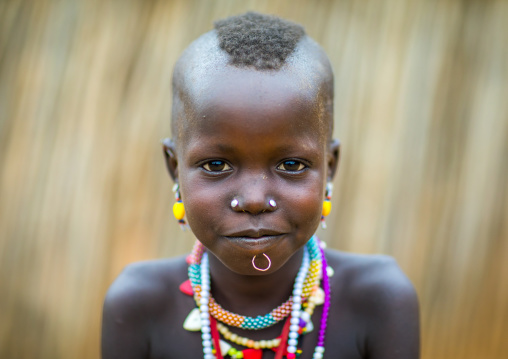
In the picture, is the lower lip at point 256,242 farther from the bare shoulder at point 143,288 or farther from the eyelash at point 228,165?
the bare shoulder at point 143,288

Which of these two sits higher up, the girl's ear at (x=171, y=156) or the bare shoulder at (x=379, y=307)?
the girl's ear at (x=171, y=156)

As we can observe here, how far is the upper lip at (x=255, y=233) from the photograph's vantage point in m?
1.40

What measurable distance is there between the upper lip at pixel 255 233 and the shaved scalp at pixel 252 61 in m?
0.34

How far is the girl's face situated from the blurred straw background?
4.51 ft

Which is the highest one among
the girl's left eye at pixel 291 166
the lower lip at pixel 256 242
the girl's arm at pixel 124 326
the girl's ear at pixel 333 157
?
the girl's ear at pixel 333 157

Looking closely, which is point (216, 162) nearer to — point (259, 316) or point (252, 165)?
point (252, 165)

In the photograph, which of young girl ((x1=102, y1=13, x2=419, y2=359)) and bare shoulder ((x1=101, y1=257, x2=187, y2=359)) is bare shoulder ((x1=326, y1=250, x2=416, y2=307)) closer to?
young girl ((x1=102, y1=13, x2=419, y2=359))

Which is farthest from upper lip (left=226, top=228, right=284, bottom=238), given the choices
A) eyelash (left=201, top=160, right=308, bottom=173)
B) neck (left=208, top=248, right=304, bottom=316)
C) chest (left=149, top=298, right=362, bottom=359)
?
chest (left=149, top=298, right=362, bottom=359)

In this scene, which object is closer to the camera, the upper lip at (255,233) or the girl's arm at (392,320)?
the upper lip at (255,233)

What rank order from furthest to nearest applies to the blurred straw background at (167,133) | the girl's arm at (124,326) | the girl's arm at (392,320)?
the blurred straw background at (167,133)
the girl's arm at (124,326)
the girl's arm at (392,320)

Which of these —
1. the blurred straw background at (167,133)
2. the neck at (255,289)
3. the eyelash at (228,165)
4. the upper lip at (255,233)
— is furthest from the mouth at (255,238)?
the blurred straw background at (167,133)

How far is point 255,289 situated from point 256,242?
374mm

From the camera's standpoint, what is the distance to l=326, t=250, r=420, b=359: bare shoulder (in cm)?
168

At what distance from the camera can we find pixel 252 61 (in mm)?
1434
